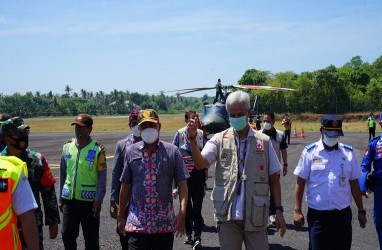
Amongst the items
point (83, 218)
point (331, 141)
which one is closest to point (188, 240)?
point (83, 218)

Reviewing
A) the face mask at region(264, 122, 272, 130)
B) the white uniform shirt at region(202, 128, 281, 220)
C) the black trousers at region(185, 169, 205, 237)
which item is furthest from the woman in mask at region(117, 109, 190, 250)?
the face mask at region(264, 122, 272, 130)

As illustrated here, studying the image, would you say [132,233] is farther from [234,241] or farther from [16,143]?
[16,143]

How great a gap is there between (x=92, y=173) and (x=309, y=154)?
2.52 m

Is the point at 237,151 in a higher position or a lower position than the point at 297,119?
higher

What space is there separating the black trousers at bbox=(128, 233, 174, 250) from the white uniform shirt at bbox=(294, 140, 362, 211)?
1.60m

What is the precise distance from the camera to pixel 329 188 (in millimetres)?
4680

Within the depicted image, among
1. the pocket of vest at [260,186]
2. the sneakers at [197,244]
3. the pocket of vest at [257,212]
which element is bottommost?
the sneakers at [197,244]

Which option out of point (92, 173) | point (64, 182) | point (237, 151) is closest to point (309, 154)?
point (237, 151)

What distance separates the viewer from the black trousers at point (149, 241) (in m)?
4.21

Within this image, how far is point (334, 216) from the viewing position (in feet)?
15.2

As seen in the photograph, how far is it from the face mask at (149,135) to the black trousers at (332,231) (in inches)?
74.7

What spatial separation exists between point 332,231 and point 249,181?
1220 mm

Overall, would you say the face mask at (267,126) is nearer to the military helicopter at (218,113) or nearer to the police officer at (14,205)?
the police officer at (14,205)

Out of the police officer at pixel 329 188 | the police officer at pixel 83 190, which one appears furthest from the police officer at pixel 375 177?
the police officer at pixel 83 190
